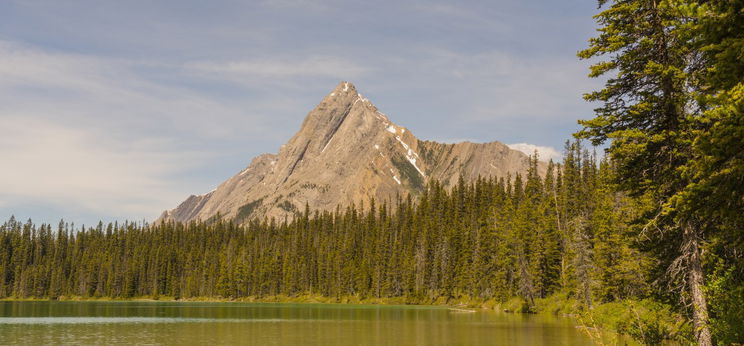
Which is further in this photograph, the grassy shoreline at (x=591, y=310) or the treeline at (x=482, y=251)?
the treeline at (x=482, y=251)

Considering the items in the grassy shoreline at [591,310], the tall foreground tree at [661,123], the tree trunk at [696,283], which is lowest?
the grassy shoreline at [591,310]

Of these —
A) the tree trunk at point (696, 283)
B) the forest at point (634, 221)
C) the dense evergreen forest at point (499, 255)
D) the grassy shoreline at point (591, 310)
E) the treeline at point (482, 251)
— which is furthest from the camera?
the treeline at point (482, 251)

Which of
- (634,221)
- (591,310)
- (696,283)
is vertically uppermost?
(634,221)

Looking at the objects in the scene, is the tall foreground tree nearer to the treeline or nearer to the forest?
the forest

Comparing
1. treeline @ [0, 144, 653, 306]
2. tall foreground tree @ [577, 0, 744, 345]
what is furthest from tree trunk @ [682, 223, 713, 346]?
treeline @ [0, 144, 653, 306]

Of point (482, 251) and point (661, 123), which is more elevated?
point (661, 123)

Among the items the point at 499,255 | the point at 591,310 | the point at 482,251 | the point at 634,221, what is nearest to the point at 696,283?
the point at 634,221

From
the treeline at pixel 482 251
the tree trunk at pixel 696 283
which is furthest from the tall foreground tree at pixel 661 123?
the treeline at pixel 482 251

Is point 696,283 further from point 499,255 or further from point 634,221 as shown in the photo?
point 499,255

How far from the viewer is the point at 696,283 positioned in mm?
21656

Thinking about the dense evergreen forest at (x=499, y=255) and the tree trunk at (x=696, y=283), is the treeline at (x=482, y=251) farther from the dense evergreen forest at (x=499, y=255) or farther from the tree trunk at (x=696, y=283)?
the tree trunk at (x=696, y=283)

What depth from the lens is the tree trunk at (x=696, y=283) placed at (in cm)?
2083

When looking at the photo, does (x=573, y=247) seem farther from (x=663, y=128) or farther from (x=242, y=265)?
(x=242, y=265)

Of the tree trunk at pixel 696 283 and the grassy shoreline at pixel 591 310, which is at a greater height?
the tree trunk at pixel 696 283
